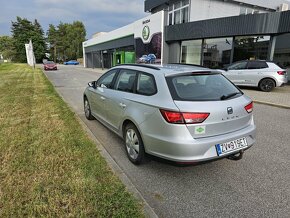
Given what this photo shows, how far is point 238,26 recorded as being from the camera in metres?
14.0

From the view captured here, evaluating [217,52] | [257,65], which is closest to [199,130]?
[257,65]

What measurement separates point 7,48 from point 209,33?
91.1 meters

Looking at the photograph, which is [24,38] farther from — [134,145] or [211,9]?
[134,145]

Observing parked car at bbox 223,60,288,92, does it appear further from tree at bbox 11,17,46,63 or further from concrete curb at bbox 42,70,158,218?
tree at bbox 11,17,46,63

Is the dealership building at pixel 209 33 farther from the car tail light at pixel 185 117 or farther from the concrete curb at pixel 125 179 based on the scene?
the concrete curb at pixel 125 179

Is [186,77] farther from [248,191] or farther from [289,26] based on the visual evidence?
[289,26]

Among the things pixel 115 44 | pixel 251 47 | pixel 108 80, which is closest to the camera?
pixel 108 80

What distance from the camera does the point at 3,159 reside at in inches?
133

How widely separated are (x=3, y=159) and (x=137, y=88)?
2.43 metres

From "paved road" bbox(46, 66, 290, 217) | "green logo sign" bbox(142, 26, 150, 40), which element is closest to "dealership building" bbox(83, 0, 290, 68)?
"green logo sign" bbox(142, 26, 150, 40)

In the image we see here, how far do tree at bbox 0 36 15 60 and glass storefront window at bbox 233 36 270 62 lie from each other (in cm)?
7867

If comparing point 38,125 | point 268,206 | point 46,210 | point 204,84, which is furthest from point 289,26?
point 46,210

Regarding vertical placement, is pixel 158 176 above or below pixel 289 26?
below

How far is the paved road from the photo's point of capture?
2.46 meters
